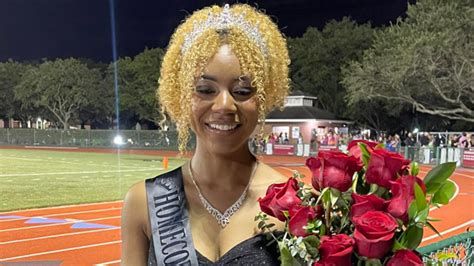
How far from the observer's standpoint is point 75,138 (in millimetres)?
39688

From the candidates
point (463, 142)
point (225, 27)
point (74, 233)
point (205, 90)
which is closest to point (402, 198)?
point (205, 90)

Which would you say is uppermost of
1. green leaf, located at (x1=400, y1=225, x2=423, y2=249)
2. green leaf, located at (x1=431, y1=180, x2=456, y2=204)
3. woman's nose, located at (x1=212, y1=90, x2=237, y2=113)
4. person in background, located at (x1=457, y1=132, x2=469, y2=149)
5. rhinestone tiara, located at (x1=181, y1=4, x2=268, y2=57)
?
rhinestone tiara, located at (x1=181, y1=4, x2=268, y2=57)

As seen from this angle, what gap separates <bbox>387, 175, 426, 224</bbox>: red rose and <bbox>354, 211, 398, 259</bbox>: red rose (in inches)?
0.7

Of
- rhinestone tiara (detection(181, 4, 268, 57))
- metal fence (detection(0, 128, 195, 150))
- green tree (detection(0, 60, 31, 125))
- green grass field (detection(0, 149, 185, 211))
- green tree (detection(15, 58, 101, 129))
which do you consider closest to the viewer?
rhinestone tiara (detection(181, 4, 268, 57))

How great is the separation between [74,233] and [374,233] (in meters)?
8.01

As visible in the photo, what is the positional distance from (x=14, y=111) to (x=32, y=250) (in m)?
39.8

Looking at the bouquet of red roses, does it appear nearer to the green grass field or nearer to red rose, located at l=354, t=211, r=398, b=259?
red rose, located at l=354, t=211, r=398, b=259

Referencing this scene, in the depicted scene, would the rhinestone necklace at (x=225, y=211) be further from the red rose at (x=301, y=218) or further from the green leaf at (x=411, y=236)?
the green leaf at (x=411, y=236)

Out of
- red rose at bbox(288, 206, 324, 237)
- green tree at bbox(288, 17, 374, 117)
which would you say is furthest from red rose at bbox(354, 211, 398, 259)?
green tree at bbox(288, 17, 374, 117)

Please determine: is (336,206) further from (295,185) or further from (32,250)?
(32,250)

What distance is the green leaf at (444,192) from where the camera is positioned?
3.84 feet

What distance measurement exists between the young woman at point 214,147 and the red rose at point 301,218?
31 cm

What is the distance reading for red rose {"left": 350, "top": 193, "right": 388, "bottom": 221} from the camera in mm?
1102

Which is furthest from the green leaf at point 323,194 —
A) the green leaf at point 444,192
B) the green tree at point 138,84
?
the green tree at point 138,84
